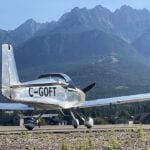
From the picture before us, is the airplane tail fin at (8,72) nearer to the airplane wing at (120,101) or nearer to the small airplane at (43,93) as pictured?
the small airplane at (43,93)

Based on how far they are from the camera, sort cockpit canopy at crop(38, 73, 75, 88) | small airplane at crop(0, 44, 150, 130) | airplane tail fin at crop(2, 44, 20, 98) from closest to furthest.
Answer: airplane tail fin at crop(2, 44, 20, 98)
small airplane at crop(0, 44, 150, 130)
cockpit canopy at crop(38, 73, 75, 88)

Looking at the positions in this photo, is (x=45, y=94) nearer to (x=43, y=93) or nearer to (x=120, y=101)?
(x=43, y=93)

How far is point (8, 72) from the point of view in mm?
26766

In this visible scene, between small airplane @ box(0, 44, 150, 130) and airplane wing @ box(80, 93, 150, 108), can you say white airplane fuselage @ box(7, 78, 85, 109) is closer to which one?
small airplane @ box(0, 44, 150, 130)

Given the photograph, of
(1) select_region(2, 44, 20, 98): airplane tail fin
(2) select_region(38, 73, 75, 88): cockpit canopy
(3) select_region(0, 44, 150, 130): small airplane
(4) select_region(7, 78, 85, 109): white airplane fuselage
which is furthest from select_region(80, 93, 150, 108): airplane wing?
(1) select_region(2, 44, 20, 98): airplane tail fin

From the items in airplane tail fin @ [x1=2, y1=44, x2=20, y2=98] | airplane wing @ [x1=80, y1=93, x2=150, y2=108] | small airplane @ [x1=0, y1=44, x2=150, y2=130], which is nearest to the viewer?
airplane tail fin @ [x1=2, y1=44, x2=20, y2=98]

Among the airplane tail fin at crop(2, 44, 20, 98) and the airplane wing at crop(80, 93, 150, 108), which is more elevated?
the airplane tail fin at crop(2, 44, 20, 98)

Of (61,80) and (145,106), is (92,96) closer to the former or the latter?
(145,106)

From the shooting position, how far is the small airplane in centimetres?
2630

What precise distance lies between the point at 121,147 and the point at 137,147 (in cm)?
44

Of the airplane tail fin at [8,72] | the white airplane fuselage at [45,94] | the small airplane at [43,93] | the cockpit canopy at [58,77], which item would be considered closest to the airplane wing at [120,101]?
the small airplane at [43,93]

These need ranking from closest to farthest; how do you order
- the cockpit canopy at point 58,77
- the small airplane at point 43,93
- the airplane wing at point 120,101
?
the small airplane at point 43,93
the cockpit canopy at point 58,77
the airplane wing at point 120,101

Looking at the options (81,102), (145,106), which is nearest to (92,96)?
(145,106)

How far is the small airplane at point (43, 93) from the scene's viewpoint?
2630cm
